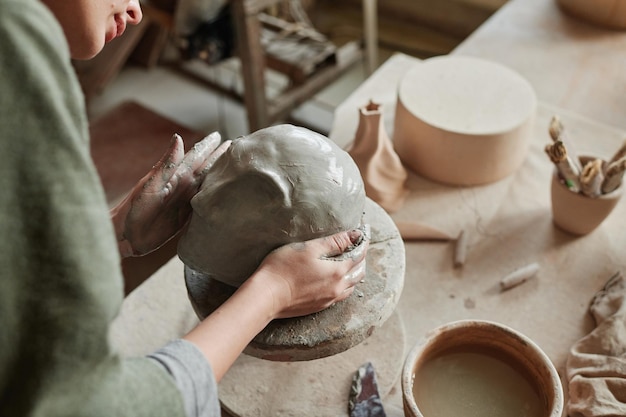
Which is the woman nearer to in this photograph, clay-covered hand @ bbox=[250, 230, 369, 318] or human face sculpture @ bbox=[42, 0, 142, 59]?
human face sculpture @ bbox=[42, 0, 142, 59]

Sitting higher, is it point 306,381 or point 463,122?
point 463,122

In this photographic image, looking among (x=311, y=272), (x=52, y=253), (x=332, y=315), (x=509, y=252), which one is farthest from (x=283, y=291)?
(x=509, y=252)

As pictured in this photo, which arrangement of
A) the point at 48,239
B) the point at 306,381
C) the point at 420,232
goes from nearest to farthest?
1. the point at 48,239
2. the point at 306,381
3. the point at 420,232

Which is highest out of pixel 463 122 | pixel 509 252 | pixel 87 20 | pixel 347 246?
pixel 87 20

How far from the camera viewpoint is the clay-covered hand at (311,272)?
101cm

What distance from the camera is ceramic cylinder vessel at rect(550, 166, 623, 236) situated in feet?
4.98

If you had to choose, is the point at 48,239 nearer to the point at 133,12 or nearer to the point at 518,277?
the point at 133,12

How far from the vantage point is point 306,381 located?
1312 mm

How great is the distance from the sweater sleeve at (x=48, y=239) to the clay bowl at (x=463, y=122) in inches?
46.6

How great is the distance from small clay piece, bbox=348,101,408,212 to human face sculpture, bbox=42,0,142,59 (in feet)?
2.61

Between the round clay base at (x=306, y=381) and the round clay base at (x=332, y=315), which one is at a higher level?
the round clay base at (x=332, y=315)

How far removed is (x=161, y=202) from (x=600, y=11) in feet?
6.83

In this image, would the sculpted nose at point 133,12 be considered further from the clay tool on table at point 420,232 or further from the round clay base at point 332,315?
the clay tool on table at point 420,232

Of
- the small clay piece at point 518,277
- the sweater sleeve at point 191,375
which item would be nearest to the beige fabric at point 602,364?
the small clay piece at point 518,277
